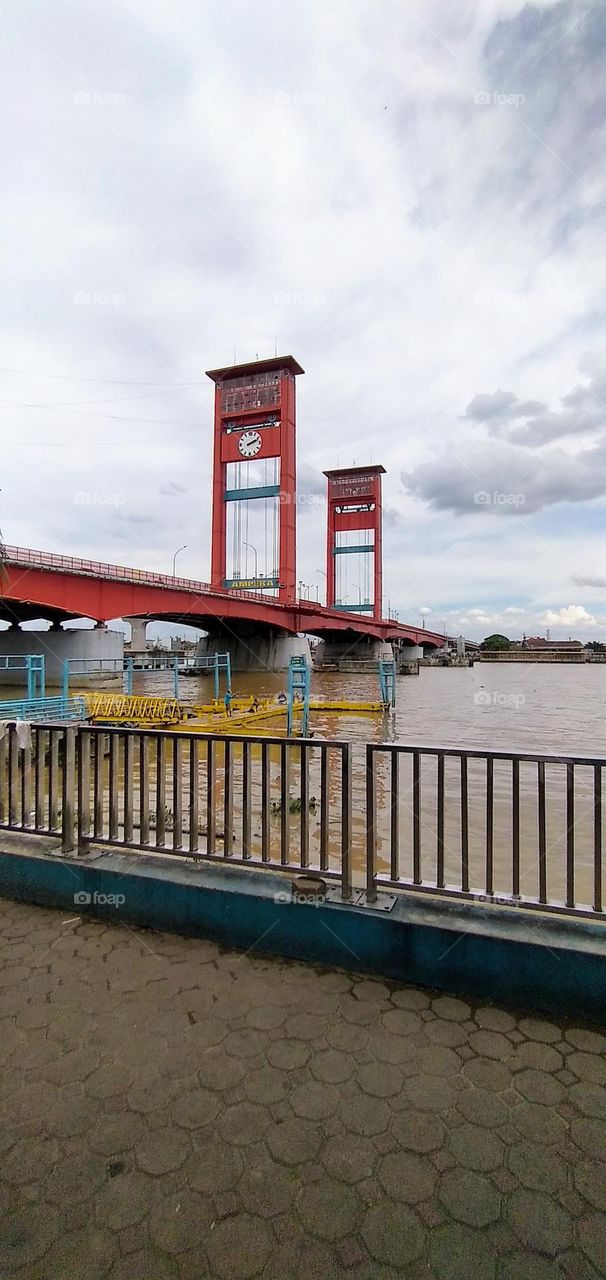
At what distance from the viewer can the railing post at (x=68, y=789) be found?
3438 millimetres

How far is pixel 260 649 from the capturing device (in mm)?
44000

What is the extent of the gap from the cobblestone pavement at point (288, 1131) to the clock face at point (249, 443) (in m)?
47.6

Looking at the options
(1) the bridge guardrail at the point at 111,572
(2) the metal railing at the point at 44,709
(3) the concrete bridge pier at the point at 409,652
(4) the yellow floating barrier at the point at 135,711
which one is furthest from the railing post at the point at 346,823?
(3) the concrete bridge pier at the point at 409,652

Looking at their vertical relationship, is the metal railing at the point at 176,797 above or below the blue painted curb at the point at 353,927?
above

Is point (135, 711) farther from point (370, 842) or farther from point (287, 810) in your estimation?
point (370, 842)

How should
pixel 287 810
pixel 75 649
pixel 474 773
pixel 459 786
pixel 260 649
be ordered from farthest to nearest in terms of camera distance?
pixel 260 649 → pixel 75 649 → pixel 474 773 → pixel 459 786 → pixel 287 810

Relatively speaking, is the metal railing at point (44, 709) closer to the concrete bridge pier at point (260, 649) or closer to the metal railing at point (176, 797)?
the metal railing at point (176, 797)

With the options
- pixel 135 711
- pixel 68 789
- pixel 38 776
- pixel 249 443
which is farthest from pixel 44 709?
pixel 249 443

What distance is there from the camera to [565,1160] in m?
1.74

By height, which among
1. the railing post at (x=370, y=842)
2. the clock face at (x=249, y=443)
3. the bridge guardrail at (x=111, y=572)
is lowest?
the railing post at (x=370, y=842)

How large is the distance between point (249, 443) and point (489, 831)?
4799 centimetres

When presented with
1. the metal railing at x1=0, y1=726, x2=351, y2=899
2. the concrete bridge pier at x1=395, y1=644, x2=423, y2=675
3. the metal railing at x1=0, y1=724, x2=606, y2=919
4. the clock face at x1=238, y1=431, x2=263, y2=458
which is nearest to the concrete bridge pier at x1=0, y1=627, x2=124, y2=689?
the clock face at x1=238, y1=431, x2=263, y2=458

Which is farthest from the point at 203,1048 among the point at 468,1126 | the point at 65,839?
the point at 65,839

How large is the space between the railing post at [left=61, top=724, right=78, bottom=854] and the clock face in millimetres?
46299
